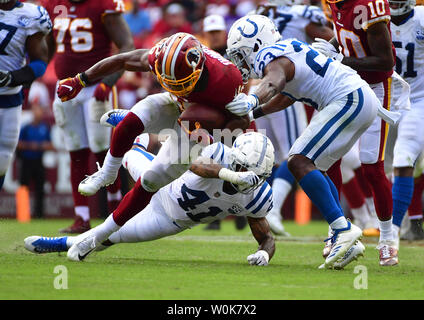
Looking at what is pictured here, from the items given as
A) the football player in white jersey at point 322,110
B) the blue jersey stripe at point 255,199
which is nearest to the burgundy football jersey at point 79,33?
the football player in white jersey at point 322,110

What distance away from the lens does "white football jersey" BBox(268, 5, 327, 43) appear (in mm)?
8258

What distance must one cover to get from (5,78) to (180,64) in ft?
7.38

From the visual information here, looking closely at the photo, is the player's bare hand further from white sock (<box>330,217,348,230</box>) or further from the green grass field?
white sock (<box>330,217,348,230</box>)

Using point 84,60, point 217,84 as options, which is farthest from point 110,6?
point 217,84

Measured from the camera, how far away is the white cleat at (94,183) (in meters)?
5.57

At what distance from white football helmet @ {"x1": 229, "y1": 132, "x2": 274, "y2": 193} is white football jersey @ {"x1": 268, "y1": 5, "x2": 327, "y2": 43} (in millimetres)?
3508

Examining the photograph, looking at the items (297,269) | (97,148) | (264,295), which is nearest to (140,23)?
(97,148)

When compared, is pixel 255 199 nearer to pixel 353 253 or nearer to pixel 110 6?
pixel 353 253

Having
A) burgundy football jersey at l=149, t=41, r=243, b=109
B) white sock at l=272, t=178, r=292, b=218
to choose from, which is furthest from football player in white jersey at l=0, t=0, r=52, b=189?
white sock at l=272, t=178, r=292, b=218

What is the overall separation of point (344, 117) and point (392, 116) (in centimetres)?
54

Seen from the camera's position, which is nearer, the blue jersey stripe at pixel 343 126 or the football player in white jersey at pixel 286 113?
the blue jersey stripe at pixel 343 126

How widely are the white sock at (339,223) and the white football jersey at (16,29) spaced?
3.18 m

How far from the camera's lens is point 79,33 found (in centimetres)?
780

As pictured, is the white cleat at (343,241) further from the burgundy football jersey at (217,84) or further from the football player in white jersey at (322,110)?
the burgundy football jersey at (217,84)
